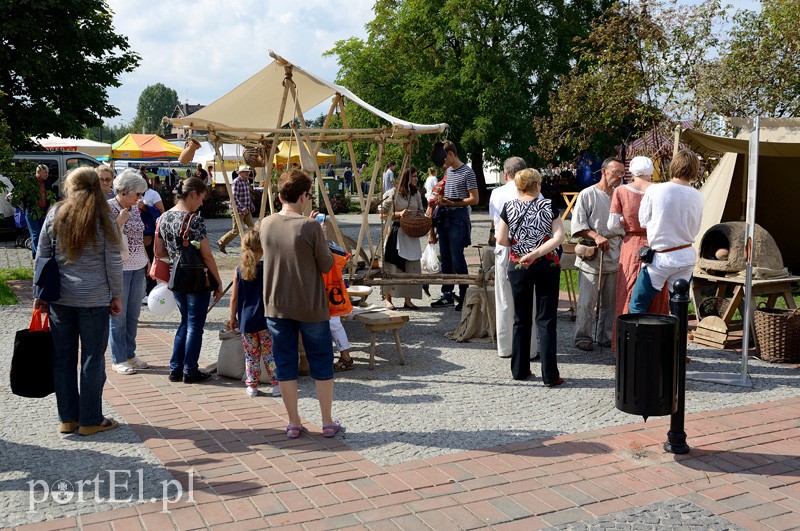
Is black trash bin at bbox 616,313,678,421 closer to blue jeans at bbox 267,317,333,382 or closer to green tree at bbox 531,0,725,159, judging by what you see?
blue jeans at bbox 267,317,333,382

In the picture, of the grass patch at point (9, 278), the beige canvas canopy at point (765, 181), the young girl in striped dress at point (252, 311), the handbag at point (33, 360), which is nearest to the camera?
the handbag at point (33, 360)

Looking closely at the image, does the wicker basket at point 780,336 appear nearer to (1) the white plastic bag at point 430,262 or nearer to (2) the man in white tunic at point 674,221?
(2) the man in white tunic at point 674,221

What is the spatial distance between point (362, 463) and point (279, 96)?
631 centimetres

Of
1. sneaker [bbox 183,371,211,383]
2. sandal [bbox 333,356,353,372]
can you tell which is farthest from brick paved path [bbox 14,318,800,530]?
sandal [bbox 333,356,353,372]

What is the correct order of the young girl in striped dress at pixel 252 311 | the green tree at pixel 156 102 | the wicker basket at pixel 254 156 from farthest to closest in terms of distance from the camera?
the green tree at pixel 156 102 < the wicker basket at pixel 254 156 < the young girl in striped dress at pixel 252 311

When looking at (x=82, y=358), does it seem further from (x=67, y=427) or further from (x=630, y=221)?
(x=630, y=221)

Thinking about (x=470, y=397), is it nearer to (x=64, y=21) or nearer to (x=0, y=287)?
(x=0, y=287)

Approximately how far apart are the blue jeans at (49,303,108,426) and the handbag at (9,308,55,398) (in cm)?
6

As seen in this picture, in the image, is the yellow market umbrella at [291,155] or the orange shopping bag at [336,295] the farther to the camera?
the yellow market umbrella at [291,155]

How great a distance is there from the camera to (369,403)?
6297 millimetres

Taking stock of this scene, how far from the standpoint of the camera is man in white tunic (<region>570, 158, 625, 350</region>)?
7.77 metres

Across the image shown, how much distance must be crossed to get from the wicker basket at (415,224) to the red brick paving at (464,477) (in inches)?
155

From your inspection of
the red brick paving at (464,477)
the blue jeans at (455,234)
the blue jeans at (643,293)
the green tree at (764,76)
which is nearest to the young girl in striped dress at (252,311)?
the red brick paving at (464,477)

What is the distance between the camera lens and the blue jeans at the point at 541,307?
664 centimetres
